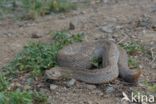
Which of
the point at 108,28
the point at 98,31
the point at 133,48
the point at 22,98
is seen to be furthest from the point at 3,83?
the point at 108,28

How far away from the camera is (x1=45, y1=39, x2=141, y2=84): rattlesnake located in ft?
20.6

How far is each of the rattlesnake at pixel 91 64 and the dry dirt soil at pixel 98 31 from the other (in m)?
0.10

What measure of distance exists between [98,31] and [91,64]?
159 cm

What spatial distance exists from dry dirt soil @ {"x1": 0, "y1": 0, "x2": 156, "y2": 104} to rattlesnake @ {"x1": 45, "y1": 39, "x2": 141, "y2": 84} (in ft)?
0.34

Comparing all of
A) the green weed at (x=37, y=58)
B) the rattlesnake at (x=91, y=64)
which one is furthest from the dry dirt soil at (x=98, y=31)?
the green weed at (x=37, y=58)

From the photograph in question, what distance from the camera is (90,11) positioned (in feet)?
30.8

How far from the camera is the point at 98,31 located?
8250 millimetres

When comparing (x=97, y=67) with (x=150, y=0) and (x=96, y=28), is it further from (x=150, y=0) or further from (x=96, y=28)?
(x=150, y=0)

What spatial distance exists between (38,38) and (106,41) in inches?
56.5

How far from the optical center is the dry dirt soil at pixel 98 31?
612cm

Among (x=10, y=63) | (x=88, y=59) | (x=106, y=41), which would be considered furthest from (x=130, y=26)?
(x=10, y=63)

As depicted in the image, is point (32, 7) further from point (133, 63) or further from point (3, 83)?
point (3, 83)

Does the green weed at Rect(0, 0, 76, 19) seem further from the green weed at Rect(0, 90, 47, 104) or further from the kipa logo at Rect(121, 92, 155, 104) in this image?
the kipa logo at Rect(121, 92, 155, 104)

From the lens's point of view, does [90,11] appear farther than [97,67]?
Yes
